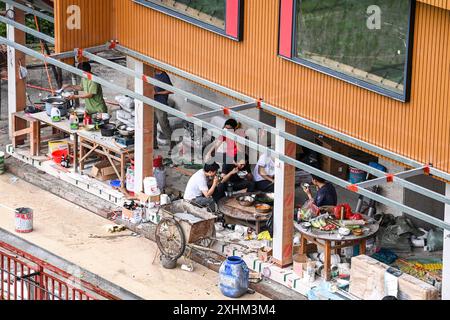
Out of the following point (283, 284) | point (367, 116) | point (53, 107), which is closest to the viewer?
point (367, 116)

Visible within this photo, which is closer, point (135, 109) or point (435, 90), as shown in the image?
point (435, 90)

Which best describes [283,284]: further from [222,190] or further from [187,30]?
[187,30]

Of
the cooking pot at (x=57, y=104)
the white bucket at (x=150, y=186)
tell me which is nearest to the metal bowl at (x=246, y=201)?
the white bucket at (x=150, y=186)

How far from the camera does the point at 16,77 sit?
27.0 m

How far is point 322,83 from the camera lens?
19766 millimetres

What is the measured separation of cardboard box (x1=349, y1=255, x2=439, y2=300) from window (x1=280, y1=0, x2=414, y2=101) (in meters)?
2.83

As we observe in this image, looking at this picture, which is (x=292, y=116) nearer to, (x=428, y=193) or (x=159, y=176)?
(x=428, y=193)

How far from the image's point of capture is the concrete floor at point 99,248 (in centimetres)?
2125

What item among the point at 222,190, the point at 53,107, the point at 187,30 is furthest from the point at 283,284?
the point at 53,107

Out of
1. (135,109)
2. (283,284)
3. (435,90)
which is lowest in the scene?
(283,284)

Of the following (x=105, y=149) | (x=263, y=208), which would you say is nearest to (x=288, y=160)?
(x=263, y=208)

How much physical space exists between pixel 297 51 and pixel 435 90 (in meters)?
2.88

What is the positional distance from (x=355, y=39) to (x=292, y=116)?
6.14 feet

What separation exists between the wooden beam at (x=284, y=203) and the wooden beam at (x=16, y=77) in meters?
7.99
